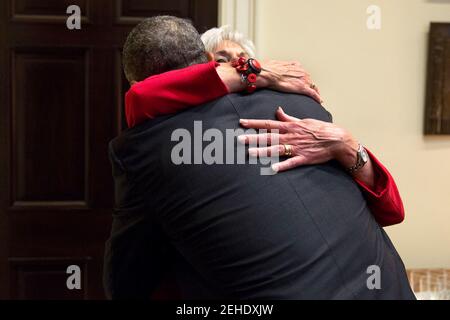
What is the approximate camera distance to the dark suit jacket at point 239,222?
3.37ft

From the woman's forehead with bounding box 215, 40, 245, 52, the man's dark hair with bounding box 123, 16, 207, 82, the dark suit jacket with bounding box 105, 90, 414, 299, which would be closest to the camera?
the dark suit jacket with bounding box 105, 90, 414, 299

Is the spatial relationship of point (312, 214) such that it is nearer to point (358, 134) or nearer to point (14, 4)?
point (358, 134)

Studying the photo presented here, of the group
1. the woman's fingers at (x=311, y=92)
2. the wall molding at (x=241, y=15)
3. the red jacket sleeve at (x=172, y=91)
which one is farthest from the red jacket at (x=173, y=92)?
the wall molding at (x=241, y=15)

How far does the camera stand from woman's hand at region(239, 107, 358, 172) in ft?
3.59

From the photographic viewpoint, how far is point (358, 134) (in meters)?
2.26

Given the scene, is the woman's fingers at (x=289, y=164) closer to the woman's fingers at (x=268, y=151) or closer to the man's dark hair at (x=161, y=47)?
the woman's fingers at (x=268, y=151)

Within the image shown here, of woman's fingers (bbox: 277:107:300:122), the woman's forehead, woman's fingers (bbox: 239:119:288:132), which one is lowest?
woman's fingers (bbox: 239:119:288:132)

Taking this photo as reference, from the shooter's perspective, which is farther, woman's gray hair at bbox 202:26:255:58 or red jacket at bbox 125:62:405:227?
woman's gray hair at bbox 202:26:255:58

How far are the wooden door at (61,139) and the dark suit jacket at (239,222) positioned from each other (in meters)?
1.14

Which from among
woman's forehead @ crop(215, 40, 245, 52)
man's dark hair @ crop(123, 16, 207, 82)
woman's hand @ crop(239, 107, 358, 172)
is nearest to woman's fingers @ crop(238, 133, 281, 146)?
woman's hand @ crop(239, 107, 358, 172)

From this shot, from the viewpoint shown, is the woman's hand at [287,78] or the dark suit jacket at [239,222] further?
the woman's hand at [287,78]

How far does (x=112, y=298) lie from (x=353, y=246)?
0.52 m

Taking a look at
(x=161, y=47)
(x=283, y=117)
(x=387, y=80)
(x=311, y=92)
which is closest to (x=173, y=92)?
(x=161, y=47)

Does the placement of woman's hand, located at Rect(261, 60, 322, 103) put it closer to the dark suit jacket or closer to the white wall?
the dark suit jacket
